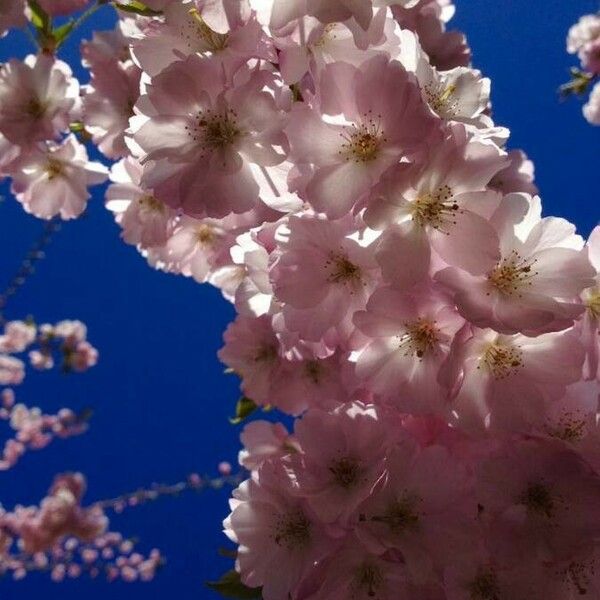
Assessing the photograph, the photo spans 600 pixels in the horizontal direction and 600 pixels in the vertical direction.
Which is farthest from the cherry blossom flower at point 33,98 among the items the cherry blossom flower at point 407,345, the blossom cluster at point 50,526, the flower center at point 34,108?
the blossom cluster at point 50,526

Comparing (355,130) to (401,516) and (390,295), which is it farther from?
(401,516)

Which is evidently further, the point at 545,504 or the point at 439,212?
the point at 545,504

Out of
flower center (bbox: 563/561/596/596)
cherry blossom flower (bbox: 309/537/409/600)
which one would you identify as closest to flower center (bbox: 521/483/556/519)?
flower center (bbox: 563/561/596/596)

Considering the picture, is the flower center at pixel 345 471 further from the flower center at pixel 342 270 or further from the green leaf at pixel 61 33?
the green leaf at pixel 61 33

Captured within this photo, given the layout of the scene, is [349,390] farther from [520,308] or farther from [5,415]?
[5,415]

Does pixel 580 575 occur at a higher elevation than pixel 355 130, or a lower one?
lower

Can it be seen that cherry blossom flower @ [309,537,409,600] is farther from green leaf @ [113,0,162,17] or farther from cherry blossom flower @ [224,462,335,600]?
green leaf @ [113,0,162,17]

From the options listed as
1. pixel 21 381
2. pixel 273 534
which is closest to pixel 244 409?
pixel 273 534
